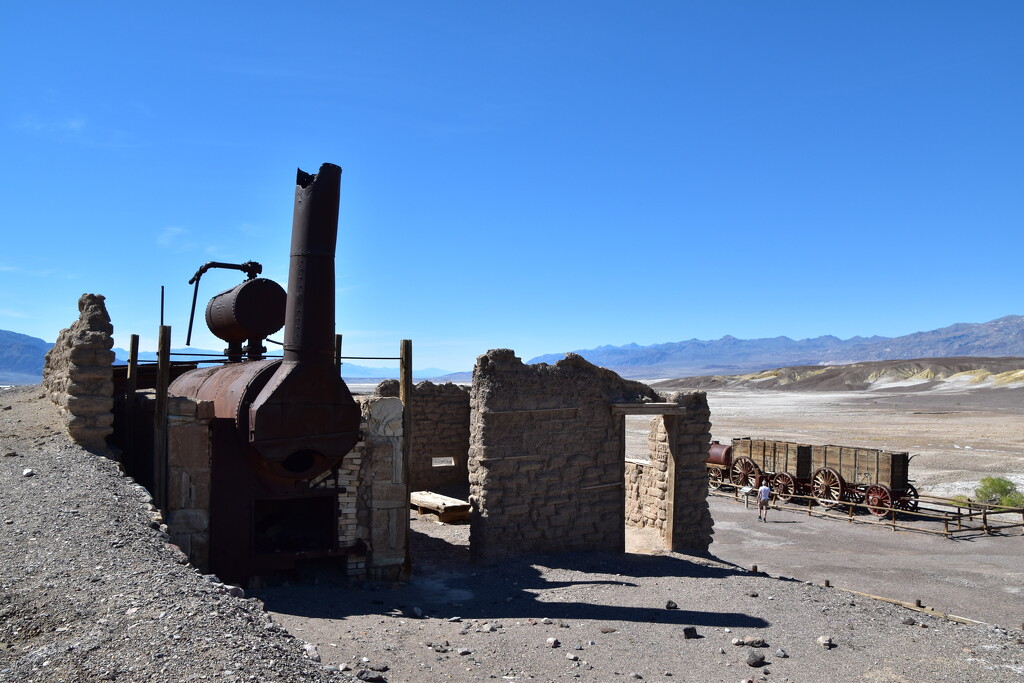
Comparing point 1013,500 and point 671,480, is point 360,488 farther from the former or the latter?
point 1013,500

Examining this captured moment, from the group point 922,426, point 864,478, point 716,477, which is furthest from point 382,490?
point 922,426

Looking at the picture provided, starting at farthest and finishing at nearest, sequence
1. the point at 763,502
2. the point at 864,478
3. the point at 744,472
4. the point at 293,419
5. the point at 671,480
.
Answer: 1. the point at 744,472
2. the point at 864,478
3. the point at 763,502
4. the point at 671,480
5. the point at 293,419

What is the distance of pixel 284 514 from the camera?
435 inches

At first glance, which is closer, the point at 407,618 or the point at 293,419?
the point at 407,618

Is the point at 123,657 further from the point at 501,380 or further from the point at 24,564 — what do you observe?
the point at 501,380

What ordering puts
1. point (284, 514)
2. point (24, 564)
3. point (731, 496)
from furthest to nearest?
point (731, 496), point (284, 514), point (24, 564)

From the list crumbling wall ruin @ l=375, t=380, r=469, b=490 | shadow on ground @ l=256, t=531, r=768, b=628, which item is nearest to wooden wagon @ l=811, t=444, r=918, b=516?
shadow on ground @ l=256, t=531, r=768, b=628

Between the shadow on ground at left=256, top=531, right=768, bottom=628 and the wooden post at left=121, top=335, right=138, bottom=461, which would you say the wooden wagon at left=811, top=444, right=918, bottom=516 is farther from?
the wooden post at left=121, top=335, right=138, bottom=461

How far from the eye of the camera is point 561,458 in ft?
41.9

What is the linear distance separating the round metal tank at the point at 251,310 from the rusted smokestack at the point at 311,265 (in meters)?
2.94

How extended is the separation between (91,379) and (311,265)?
3677mm

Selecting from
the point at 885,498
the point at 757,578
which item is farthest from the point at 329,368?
the point at 885,498

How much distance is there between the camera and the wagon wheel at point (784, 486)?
2266 cm

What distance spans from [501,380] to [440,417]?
5.52 m
